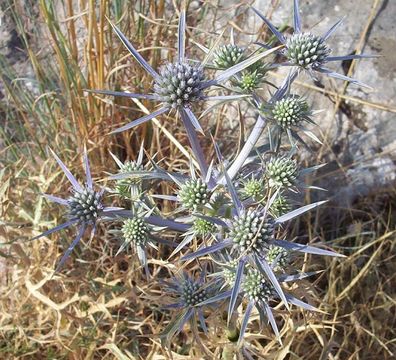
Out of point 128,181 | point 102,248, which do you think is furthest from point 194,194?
point 102,248

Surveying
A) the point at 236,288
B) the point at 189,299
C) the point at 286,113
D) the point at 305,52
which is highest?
the point at 305,52

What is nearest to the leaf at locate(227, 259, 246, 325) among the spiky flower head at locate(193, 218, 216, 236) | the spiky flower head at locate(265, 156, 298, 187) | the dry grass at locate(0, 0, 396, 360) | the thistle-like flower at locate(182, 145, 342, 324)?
the thistle-like flower at locate(182, 145, 342, 324)

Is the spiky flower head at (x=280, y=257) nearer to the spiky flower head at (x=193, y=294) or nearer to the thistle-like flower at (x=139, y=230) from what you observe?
the spiky flower head at (x=193, y=294)

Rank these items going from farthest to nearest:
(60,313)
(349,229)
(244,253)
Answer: (349,229) < (60,313) < (244,253)

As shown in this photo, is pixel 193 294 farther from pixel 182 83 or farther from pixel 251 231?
pixel 182 83

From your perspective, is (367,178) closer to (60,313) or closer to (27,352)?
(60,313)

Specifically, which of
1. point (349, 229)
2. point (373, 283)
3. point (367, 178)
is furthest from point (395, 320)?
point (367, 178)

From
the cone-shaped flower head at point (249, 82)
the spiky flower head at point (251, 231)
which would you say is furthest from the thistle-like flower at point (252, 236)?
the cone-shaped flower head at point (249, 82)
